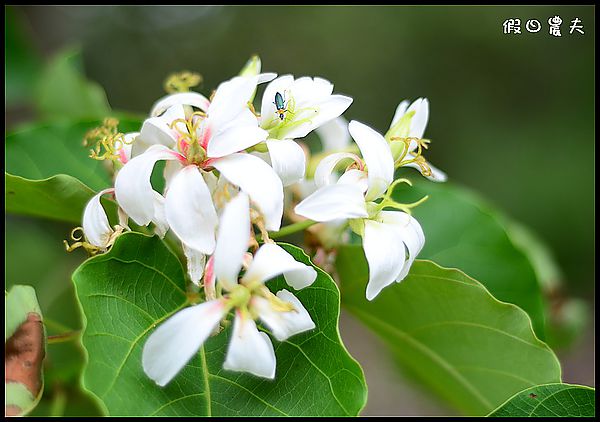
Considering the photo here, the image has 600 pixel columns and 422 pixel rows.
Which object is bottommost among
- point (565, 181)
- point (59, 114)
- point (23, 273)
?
point (565, 181)

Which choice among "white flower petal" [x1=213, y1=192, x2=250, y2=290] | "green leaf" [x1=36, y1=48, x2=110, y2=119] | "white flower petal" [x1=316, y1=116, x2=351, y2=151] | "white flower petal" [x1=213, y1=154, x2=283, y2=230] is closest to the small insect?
"white flower petal" [x1=213, y1=154, x2=283, y2=230]

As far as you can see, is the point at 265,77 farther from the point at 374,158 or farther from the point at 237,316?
the point at 237,316

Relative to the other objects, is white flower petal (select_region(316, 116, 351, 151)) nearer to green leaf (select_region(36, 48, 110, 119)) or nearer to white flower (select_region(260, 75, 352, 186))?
white flower (select_region(260, 75, 352, 186))

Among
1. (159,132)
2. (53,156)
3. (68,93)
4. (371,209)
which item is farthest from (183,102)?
(68,93)

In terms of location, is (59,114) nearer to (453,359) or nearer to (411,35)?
(453,359)

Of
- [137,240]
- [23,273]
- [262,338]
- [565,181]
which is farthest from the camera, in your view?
[565,181]

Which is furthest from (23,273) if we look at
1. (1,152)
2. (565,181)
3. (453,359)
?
(565,181)

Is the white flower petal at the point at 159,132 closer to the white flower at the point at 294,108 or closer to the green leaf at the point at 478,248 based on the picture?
the white flower at the point at 294,108
